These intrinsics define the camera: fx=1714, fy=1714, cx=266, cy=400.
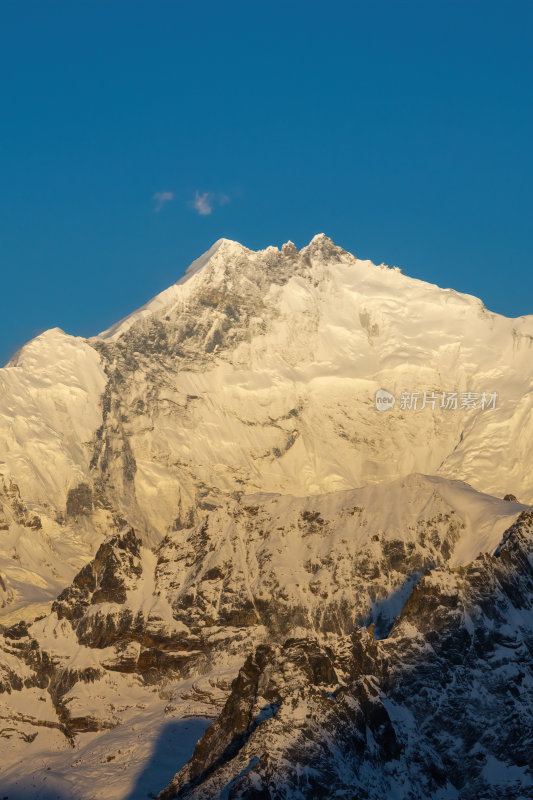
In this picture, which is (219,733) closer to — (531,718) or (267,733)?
(267,733)

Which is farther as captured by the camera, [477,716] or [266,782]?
[477,716]

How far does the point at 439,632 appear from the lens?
19762 centimetres

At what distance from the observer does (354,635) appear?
189 m

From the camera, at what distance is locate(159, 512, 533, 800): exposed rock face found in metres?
164

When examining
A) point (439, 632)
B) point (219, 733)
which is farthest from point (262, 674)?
point (439, 632)

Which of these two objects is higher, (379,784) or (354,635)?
(354,635)

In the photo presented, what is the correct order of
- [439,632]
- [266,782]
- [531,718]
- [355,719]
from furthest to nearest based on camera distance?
[439,632]
[531,718]
[355,719]
[266,782]

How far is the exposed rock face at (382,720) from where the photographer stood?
540ft

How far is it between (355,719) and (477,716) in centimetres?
1943

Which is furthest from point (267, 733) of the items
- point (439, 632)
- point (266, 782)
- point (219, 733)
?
point (439, 632)

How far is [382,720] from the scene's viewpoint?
173750 millimetres

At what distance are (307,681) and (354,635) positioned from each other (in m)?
15.3

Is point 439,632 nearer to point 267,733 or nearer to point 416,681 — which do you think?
point 416,681

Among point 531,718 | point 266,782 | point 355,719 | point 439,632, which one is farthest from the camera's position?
point 439,632
